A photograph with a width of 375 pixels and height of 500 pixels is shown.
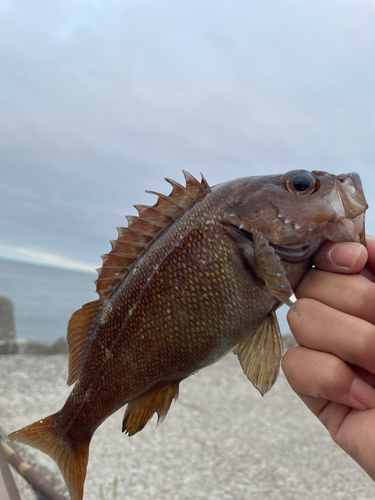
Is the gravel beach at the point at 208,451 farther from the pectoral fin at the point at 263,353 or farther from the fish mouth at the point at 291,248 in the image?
the fish mouth at the point at 291,248

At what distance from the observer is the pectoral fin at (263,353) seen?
920 mm

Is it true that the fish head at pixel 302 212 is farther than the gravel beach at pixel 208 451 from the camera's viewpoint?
No

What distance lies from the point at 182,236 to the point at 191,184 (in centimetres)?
16

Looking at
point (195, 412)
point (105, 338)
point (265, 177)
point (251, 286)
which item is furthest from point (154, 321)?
point (195, 412)

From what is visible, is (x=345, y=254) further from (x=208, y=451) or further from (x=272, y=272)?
(x=208, y=451)

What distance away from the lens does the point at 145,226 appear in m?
0.95

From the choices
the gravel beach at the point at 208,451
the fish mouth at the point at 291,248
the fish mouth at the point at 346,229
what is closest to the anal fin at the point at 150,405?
the fish mouth at the point at 291,248

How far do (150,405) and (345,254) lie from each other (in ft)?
2.13

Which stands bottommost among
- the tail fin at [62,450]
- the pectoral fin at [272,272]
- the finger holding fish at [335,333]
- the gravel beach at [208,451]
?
the gravel beach at [208,451]

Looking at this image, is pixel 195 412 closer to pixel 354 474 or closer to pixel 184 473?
pixel 184 473

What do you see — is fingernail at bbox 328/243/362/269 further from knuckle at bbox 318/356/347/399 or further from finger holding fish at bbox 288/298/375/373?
knuckle at bbox 318/356/347/399

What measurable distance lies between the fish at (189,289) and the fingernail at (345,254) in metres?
0.03

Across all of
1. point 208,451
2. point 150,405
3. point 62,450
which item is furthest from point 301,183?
point 208,451

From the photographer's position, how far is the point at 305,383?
854 millimetres
